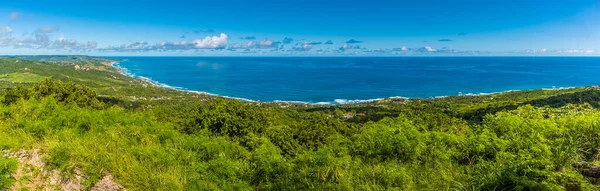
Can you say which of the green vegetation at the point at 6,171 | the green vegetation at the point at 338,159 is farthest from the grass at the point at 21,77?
the green vegetation at the point at 6,171

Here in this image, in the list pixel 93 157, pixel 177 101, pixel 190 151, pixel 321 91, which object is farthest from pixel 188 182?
pixel 321 91

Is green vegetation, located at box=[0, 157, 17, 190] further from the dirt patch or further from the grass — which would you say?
the grass

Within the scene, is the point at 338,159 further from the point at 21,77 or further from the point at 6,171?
the point at 21,77

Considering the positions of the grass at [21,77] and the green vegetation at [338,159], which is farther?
the grass at [21,77]

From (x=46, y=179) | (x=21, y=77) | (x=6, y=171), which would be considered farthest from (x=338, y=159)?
(x=21, y=77)

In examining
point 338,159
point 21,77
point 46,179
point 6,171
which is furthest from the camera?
point 21,77

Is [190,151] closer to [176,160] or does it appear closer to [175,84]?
[176,160]

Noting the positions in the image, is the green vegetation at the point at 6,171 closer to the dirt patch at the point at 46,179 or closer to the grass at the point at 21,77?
the dirt patch at the point at 46,179

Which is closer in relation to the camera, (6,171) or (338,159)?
(338,159)

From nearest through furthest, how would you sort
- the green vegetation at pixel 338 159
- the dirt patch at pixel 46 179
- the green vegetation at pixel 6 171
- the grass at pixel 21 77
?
the green vegetation at pixel 338 159 < the green vegetation at pixel 6 171 < the dirt patch at pixel 46 179 < the grass at pixel 21 77

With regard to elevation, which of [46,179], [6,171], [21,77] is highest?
[6,171]

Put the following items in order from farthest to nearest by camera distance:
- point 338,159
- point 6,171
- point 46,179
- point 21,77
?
point 21,77
point 46,179
point 6,171
point 338,159
